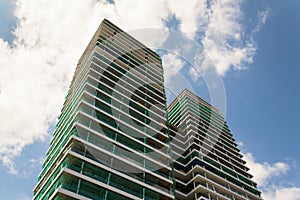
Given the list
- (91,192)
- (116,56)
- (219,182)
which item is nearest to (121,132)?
(91,192)

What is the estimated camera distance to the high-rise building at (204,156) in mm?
53594

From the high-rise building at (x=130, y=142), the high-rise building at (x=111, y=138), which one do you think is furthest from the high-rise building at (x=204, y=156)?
the high-rise building at (x=111, y=138)

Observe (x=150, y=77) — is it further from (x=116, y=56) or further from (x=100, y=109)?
(x=100, y=109)

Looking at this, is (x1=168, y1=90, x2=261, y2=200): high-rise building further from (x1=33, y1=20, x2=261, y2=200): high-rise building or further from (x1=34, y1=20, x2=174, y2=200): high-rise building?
(x1=34, y1=20, x2=174, y2=200): high-rise building

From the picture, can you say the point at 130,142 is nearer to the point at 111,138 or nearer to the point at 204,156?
the point at 111,138

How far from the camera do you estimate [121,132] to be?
42312mm

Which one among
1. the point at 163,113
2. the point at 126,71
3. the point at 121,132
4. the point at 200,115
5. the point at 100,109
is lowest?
the point at 121,132

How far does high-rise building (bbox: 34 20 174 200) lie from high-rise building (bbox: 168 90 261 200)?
10.5 metres

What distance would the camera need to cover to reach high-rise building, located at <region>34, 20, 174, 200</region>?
33031mm

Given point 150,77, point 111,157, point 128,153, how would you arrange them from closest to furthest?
point 111,157, point 128,153, point 150,77

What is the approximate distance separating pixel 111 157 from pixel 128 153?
12.1ft

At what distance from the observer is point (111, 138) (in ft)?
132

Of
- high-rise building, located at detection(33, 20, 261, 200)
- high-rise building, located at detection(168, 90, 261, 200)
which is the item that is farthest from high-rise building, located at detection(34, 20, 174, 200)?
high-rise building, located at detection(168, 90, 261, 200)

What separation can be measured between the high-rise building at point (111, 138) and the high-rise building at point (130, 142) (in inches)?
4.9
